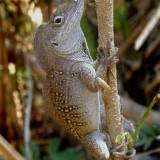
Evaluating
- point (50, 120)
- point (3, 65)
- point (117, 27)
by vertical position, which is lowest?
point (50, 120)

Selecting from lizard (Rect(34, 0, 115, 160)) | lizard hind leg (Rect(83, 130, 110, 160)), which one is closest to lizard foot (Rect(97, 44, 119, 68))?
lizard (Rect(34, 0, 115, 160))

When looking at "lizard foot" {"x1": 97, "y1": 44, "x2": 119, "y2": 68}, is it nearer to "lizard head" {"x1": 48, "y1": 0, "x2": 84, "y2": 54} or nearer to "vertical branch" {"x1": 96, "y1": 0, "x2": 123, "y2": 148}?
"vertical branch" {"x1": 96, "y1": 0, "x2": 123, "y2": 148}

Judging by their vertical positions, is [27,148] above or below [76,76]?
below

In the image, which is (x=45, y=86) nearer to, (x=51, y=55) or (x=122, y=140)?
(x=51, y=55)

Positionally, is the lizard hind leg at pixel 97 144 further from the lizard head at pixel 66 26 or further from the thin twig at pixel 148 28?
the thin twig at pixel 148 28

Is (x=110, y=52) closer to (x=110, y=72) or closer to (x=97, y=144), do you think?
(x=110, y=72)

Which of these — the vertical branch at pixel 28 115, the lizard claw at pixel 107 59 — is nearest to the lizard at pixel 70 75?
the lizard claw at pixel 107 59

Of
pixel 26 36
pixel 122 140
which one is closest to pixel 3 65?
pixel 26 36

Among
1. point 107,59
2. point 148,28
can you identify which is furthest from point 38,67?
point 107,59
